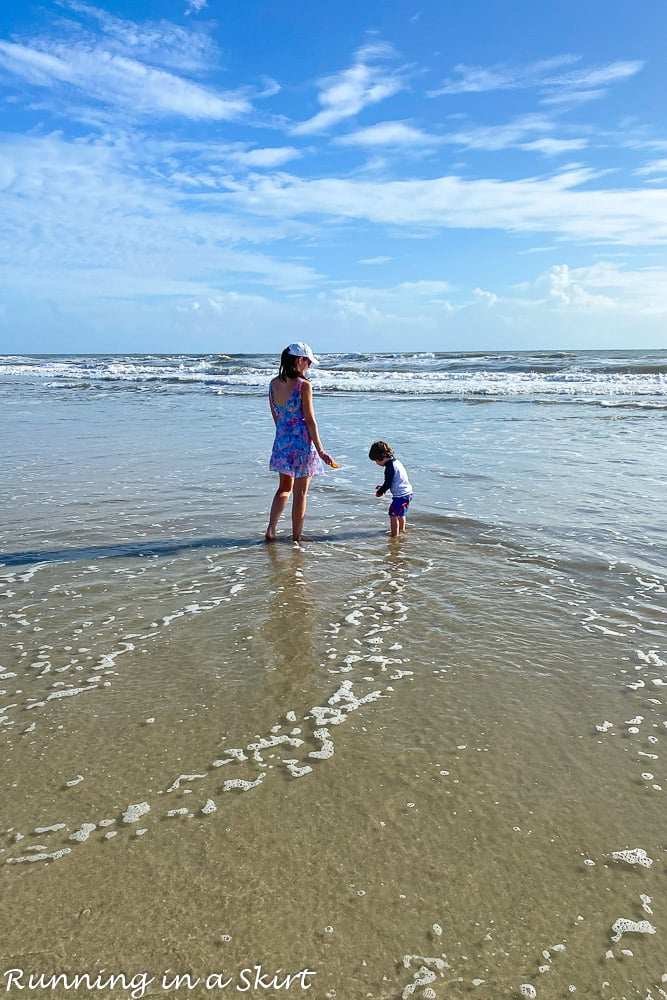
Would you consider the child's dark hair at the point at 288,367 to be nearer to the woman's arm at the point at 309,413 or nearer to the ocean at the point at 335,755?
the woman's arm at the point at 309,413

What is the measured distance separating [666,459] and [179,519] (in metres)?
7.61

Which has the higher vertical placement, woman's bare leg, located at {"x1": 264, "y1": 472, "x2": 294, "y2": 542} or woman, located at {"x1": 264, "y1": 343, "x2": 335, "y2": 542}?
woman, located at {"x1": 264, "y1": 343, "x2": 335, "y2": 542}

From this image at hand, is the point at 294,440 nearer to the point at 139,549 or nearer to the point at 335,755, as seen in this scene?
the point at 139,549

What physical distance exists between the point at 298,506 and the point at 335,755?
12.1 feet

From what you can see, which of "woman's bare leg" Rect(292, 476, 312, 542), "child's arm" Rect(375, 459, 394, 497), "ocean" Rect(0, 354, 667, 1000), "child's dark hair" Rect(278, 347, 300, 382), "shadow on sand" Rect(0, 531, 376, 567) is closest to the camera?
"ocean" Rect(0, 354, 667, 1000)

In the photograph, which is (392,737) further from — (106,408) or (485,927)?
(106,408)

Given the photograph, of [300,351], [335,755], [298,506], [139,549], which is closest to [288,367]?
[300,351]

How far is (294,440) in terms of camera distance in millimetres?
6457

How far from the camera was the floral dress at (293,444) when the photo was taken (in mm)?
6406

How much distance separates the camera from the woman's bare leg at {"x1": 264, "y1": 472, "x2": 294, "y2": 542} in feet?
20.8

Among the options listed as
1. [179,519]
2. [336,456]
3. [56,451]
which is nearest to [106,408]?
[56,451]

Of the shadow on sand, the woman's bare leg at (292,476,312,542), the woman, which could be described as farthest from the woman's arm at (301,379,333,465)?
the shadow on sand

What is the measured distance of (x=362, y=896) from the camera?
2.09 m

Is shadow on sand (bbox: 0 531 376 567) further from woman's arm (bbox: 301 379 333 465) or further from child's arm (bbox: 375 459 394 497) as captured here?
woman's arm (bbox: 301 379 333 465)
